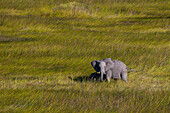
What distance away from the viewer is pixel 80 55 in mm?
15344

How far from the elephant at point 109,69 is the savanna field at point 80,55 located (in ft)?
0.65

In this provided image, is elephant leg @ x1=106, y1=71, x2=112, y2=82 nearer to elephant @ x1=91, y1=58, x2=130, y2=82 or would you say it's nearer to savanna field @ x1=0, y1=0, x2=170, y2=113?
elephant @ x1=91, y1=58, x2=130, y2=82

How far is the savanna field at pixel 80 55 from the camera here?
867 cm

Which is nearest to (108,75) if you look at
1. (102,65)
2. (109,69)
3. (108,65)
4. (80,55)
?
(109,69)

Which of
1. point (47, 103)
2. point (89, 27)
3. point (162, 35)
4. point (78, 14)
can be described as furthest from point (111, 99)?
point (78, 14)

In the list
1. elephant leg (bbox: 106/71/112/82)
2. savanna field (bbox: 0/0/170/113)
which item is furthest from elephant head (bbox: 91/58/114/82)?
savanna field (bbox: 0/0/170/113)

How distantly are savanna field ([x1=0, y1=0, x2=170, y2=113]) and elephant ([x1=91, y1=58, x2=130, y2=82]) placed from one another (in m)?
0.20

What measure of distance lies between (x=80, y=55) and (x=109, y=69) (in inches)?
199

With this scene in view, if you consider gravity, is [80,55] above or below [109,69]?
below

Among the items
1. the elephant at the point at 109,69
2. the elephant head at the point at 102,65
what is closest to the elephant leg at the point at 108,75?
the elephant at the point at 109,69

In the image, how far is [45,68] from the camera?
13.5 meters

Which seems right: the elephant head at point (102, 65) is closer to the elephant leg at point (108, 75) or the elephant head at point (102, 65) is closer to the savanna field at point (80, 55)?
the elephant leg at point (108, 75)

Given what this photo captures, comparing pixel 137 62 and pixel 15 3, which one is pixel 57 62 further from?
pixel 15 3

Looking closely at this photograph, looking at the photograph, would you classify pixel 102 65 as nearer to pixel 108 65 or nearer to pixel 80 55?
pixel 108 65
